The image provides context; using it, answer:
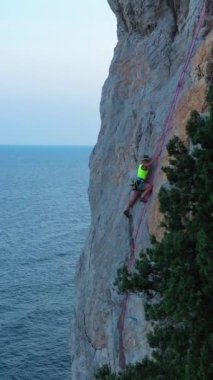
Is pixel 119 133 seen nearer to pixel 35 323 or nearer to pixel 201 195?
pixel 201 195

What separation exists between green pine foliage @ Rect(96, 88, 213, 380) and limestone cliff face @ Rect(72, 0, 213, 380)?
14.4 ft

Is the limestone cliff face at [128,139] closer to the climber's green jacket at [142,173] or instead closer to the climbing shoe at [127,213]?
the climbing shoe at [127,213]

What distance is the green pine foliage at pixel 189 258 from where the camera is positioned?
515 inches

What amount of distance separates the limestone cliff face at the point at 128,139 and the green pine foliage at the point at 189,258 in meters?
4.39

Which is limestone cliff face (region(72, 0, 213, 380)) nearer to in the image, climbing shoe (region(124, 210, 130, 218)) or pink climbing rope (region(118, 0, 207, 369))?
pink climbing rope (region(118, 0, 207, 369))

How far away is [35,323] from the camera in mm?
48750

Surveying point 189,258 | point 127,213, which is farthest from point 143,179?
point 189,258

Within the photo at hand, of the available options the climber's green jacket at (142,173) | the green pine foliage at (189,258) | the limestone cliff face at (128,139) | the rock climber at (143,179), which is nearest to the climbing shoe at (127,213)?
the limestone cliff face at (128,139)

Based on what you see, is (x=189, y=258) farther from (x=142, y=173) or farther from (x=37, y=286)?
(x=37, y=286)

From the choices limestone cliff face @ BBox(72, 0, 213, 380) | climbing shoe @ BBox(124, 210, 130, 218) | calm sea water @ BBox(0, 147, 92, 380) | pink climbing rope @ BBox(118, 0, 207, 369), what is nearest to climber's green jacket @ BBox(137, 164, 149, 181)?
pink climbing rope @ BBox(118, 0, 207, 369)

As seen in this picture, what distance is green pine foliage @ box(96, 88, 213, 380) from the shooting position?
13.1m

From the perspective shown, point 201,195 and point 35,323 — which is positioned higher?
point 201,195

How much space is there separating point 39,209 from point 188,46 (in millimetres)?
89842

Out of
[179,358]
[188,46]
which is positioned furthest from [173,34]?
[179,358]
